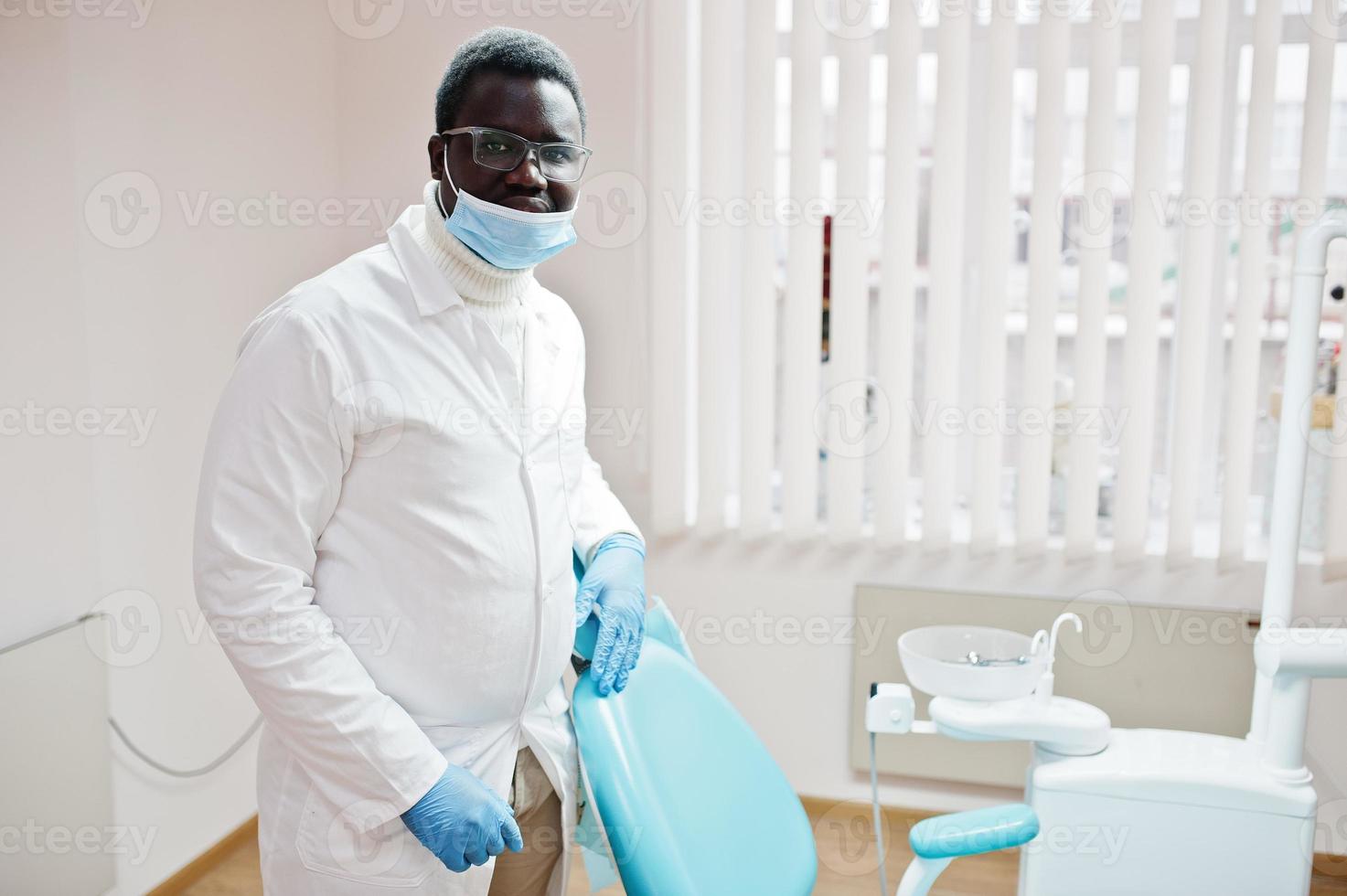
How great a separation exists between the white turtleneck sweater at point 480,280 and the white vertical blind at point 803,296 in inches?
44.3

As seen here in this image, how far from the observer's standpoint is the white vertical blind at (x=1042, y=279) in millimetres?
2180

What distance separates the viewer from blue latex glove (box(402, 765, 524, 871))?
115cm

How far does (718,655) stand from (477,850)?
1420 mm

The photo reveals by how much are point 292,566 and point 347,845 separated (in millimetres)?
319

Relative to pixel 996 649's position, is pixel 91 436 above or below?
above

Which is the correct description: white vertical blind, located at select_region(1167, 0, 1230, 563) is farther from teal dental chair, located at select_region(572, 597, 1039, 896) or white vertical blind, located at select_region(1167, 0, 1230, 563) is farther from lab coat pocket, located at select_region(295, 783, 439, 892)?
lab coat pocket, located at select_region(295, 783, 439, 892)

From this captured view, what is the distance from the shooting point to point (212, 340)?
2.21 metres

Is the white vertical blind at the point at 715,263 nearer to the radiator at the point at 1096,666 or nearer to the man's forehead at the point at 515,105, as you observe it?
the radiator at the point at 1096,666

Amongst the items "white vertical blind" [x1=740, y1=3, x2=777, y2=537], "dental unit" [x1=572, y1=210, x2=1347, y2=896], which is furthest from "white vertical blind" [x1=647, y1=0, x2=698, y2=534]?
"dental unit" [x1=572, y1=210, x2=1347, y2=896]

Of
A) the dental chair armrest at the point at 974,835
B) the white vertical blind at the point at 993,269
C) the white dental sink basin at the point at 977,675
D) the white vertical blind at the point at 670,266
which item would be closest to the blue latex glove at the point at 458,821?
the dental chair armrest at the point at 974,835

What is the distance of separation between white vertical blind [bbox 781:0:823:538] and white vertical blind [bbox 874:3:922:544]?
139 mm

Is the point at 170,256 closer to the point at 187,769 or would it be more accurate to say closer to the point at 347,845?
Answer: the point at 187,769

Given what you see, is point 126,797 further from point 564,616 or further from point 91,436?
point 564,616

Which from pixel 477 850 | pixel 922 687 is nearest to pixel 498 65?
pixel 477 850
